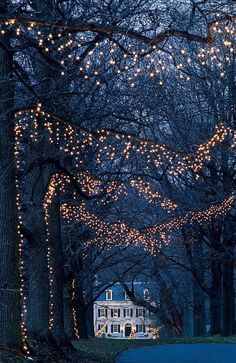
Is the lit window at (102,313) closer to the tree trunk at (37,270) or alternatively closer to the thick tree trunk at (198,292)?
the thick tree trunk at (198,292)

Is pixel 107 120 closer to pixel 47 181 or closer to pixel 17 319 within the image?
pixel 47 181

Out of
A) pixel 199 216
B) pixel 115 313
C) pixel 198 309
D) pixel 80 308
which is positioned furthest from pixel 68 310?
pixel 115 313

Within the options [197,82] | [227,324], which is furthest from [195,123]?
[227,324]

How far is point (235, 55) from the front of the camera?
93.7ft

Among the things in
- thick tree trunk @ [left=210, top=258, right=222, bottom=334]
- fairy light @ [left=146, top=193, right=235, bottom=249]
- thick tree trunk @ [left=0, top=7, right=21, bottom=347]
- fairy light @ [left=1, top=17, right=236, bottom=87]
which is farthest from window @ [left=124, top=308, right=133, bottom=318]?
thick tree trunk @ [left=0, top=7, right=21, bottom=347]

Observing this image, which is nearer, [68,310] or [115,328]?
[68,310]

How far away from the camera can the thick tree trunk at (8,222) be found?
14586mm

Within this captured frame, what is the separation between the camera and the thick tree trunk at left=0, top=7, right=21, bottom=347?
574 inches

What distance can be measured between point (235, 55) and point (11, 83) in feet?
48.3

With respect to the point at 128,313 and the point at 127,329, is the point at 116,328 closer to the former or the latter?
the point at 127,329

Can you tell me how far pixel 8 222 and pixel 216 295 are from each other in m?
26.7

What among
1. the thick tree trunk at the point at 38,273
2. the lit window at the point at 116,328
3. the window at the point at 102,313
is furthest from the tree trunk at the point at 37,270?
the lit window at the point at 116,328

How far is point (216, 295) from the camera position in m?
40.2

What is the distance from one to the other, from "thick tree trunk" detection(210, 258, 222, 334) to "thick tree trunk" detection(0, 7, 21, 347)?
2478 centimetres
